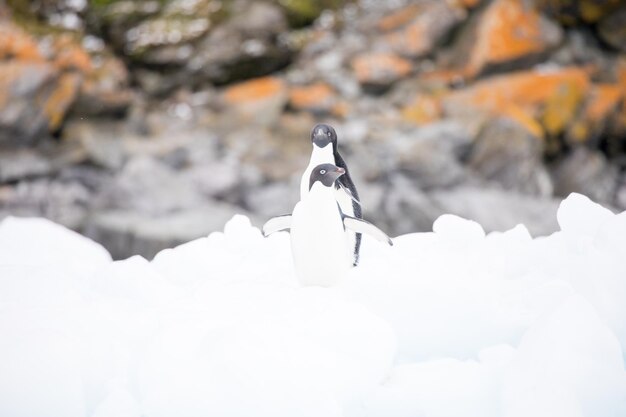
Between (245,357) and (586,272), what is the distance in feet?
4.09

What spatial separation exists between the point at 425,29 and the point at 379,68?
1.07 meters

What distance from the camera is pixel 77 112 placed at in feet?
31.8

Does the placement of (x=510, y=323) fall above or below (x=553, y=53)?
below

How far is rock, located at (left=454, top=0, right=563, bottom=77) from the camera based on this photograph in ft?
31.7

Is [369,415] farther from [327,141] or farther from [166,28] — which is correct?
[166,28]

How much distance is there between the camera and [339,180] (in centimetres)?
277

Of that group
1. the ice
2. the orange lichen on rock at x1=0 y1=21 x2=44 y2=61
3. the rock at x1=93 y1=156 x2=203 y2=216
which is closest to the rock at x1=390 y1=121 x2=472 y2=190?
the rock at x1=93 y1=156 x2=203 y2=216

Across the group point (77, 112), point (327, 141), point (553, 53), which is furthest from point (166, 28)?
point (327, 141)

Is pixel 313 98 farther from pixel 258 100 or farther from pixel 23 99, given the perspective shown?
pixel 23 99

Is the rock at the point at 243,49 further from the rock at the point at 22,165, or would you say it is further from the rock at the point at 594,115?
the rock at the point at 594,115

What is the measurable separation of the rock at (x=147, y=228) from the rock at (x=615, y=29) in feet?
24.5

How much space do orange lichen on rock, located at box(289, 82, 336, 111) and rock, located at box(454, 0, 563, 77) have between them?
2.27 m

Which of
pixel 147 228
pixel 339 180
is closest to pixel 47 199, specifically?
pixel 147 228

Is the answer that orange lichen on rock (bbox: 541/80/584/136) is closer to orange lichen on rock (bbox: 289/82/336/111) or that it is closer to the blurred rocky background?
the blurred rocky background
